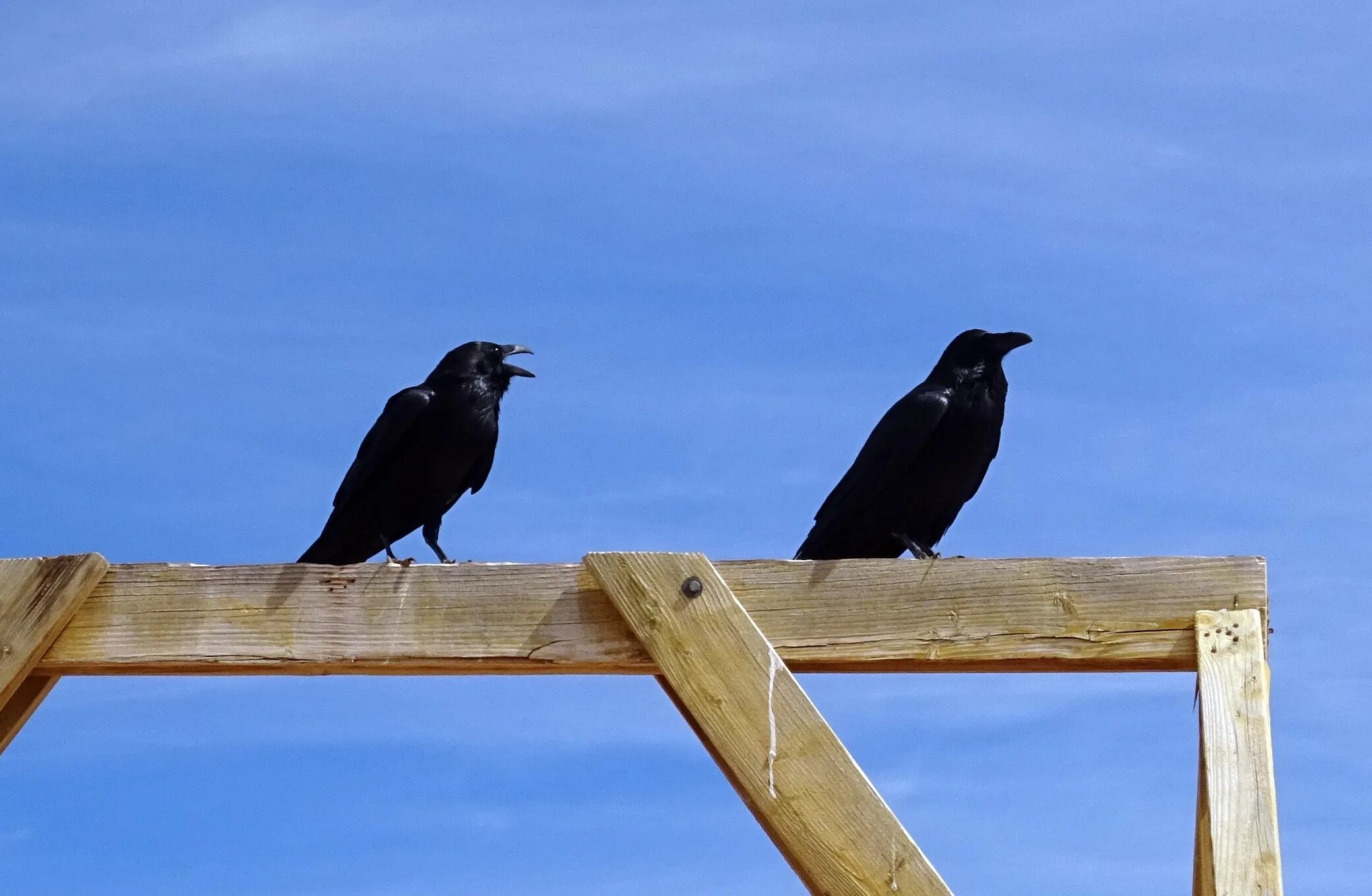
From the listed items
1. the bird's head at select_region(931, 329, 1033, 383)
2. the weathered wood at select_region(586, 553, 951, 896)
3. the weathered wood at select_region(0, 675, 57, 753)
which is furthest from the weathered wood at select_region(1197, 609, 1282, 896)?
the bird's head at select_region(931, 329, 1033, 383)

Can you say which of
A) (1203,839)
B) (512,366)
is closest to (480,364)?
(512,366)

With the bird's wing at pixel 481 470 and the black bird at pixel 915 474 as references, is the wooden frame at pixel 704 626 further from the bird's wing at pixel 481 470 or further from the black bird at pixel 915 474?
the bird's wing at pixel 481 470

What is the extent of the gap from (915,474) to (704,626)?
256cm

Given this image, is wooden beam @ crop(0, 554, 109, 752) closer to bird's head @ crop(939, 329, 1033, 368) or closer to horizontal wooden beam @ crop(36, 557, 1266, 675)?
horizontal wooden beam @ crop(36, 557, 1266, 675)

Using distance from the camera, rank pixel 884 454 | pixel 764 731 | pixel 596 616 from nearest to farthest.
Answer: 1. pixel 764 731
2. pixel 596 616
3. pixel 884 454

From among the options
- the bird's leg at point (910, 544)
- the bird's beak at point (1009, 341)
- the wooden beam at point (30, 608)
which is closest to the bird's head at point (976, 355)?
the bird's beak at point (1009, 341)

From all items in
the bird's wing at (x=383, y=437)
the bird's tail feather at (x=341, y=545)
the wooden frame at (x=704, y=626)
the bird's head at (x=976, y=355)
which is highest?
the bird's head at (x=976, y=355)

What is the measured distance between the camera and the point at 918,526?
5.61m

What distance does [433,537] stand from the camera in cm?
612

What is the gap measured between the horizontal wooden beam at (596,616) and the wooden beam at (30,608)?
5cm

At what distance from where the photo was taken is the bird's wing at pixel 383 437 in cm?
575

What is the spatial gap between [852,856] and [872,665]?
1.51 ft

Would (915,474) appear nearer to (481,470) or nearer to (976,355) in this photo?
(976,355)

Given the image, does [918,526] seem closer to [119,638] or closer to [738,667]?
[738,667]
